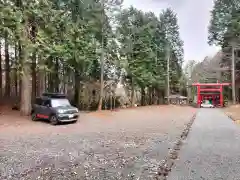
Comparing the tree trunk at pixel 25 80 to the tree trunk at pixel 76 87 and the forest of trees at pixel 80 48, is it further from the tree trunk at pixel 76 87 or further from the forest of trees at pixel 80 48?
the tree trunk at pixel 76 87

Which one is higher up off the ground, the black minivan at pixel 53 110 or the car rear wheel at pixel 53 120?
the black minivan at pixel 53 110

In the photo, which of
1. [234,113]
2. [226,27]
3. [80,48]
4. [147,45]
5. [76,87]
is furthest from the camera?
[226,27]

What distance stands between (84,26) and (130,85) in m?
15.3

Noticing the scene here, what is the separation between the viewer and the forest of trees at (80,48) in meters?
18.0

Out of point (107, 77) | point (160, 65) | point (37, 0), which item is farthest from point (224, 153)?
point (160, 65)

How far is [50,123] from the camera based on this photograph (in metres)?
17.4

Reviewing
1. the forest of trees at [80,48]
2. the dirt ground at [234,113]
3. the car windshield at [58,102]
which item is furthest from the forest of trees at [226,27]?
the car windshield at [58,102]

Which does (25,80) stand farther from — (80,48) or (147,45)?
(147,45)

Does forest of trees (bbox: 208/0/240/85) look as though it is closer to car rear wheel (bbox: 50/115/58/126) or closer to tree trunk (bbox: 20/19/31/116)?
tree trunk (bbox: 20/19/31/116)

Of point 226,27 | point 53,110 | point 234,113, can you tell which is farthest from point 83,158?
point 226,27

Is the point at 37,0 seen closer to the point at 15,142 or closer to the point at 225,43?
the point at 15,142

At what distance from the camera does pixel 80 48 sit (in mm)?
24859

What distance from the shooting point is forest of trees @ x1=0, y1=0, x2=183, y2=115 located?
18047 millimetres

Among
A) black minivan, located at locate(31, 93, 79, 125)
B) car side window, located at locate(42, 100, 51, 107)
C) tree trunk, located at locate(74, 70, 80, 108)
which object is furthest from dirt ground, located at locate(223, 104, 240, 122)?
tree trunk, located at locate(74, 70, 80, 108)
